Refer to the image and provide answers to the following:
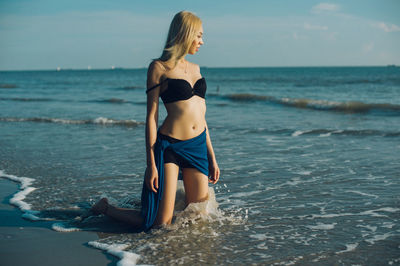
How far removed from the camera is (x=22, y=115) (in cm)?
1802

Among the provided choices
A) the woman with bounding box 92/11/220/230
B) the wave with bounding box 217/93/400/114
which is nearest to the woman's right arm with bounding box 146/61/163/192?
the woman with bounding box 92/11/220/230

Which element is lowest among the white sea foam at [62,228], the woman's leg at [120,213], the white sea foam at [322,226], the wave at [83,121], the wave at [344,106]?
the white sea foam at [62,228]

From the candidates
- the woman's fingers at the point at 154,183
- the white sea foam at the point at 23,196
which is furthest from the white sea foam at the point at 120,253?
the white sea foam at the point at 23,196

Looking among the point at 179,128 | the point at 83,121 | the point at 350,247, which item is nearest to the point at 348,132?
the point at 350,247

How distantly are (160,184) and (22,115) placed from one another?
15.8 meters

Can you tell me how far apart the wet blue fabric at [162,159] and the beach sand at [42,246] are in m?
0.59

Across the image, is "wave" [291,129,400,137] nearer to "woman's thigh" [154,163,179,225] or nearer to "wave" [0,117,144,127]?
"wave" [0,117,144,127]

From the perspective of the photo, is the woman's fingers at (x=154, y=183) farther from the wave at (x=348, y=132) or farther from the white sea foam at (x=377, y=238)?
the wave at (x=348, y=132)

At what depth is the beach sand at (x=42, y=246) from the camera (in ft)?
12.2

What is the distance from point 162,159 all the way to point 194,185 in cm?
51

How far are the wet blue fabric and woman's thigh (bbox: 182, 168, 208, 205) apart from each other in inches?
2.4

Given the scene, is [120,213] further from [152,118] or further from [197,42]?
[197,42]

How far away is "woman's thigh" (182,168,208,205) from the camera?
4281mm

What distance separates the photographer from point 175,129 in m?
4.13
